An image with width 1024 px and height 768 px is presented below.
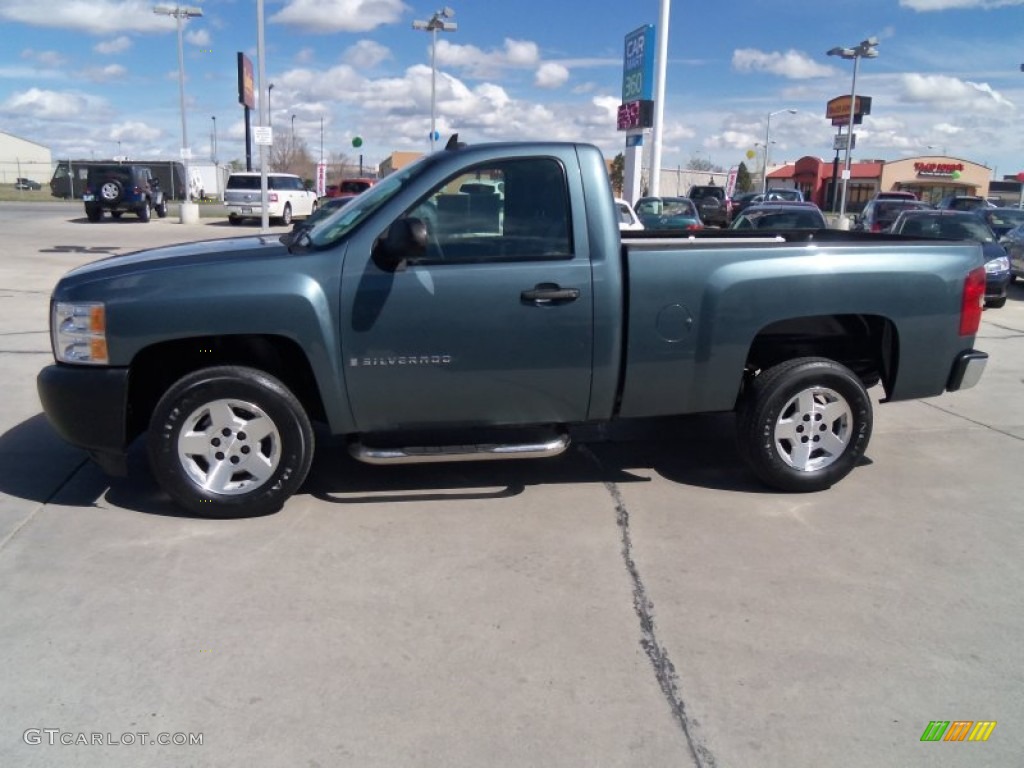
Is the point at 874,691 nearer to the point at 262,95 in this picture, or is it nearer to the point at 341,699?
the point at 341,699

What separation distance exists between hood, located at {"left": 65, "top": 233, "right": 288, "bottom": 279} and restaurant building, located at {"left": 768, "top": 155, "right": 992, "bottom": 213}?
251 feet

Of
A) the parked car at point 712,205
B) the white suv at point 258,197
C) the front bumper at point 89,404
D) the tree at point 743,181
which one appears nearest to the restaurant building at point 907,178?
the tree at point 743,181

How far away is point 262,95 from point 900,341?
17511 millimetres

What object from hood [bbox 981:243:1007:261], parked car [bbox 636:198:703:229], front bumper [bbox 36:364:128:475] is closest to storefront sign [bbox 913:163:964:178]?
parked car [bbox 636:198:703:229]

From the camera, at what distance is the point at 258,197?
31.1m

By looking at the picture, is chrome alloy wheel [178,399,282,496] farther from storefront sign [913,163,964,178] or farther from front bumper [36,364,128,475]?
storefront sign [913,163,964,178]

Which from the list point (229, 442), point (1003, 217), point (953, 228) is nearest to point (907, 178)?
point (1003, 217)

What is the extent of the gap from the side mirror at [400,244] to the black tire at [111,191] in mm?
30825

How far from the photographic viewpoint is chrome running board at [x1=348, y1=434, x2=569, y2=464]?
183 inches

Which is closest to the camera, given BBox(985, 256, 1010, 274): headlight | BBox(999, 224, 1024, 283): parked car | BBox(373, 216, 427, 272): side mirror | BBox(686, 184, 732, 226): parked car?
BBox(373, 216, 427, 272): side mirror

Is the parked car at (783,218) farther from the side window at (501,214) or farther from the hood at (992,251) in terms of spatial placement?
the side window at (501,214)

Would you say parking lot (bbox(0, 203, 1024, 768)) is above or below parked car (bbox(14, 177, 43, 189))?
below

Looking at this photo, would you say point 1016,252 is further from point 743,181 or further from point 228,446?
point 743,181

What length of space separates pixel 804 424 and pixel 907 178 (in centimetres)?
8212
